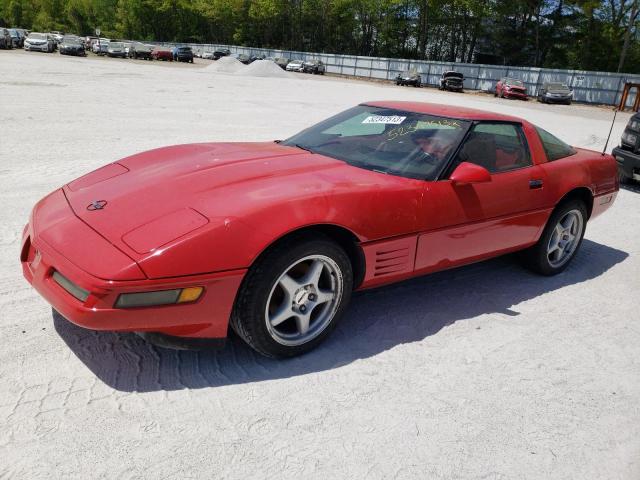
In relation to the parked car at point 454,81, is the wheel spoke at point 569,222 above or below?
above

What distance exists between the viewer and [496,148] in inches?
151

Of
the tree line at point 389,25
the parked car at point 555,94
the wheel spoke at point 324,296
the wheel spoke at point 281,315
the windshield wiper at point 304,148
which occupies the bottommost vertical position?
the parked car at point 555,94

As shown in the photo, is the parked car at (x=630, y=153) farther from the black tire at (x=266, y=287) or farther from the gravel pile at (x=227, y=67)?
the gravel pile at (x=227, y=67)

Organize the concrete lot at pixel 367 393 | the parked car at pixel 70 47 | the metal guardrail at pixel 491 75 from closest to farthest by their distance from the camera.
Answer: the concrete lot at pixel 367 393, the metal guardrail at pixel 491 75, the parked car at pixel 70 47

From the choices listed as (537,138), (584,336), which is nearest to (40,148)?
(537,138)

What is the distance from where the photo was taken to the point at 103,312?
226 centimetres

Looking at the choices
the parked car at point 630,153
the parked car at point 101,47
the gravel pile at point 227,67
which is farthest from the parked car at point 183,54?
the parked car at point 630,153

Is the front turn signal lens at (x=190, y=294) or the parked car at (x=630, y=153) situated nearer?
the front turn signal lens at (x=190, y=294)

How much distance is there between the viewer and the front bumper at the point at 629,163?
7.62 meters

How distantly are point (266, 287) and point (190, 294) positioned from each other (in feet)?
1.23

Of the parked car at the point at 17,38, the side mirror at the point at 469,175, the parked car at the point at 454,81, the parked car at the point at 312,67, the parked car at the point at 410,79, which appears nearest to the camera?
the side mirror at the point at 469,175

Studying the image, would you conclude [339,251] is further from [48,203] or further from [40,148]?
[40,148]

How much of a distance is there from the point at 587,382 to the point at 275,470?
72.9 inches

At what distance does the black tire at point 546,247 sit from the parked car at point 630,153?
394cm
